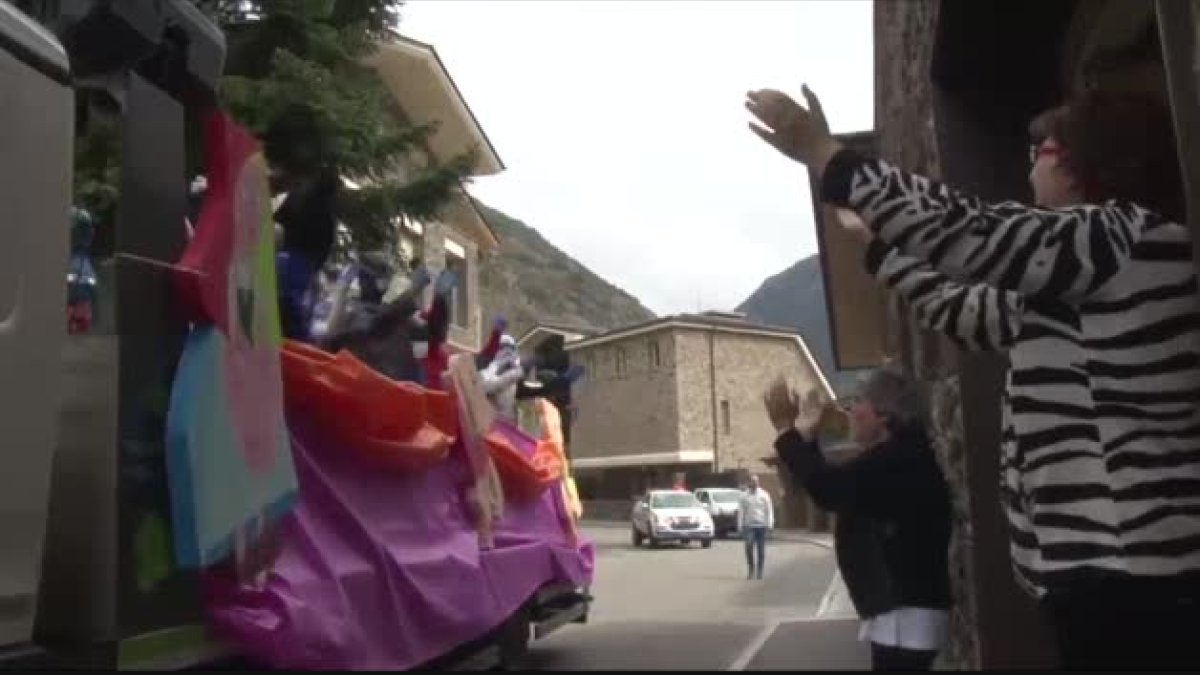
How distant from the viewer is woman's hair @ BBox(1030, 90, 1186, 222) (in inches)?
79.4

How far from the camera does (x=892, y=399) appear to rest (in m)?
3.59

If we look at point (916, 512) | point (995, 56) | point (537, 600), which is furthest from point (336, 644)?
point (537, 600)

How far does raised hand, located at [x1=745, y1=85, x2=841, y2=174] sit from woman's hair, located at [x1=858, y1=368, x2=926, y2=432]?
1.57 m

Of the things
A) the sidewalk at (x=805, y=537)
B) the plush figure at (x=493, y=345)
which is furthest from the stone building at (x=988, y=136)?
the sidewalk at (x=805, y=537)

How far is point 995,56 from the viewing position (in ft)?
15.6

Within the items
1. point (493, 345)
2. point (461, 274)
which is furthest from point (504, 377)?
point (461, 274)

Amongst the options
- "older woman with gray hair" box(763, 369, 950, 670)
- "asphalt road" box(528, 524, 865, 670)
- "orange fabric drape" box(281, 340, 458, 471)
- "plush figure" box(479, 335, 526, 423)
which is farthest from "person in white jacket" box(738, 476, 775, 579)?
"older woman with gray hair" box(763, 369, 950, 670)

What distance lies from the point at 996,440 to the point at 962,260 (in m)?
2.62

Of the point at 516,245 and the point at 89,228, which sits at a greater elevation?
the point at 516,245

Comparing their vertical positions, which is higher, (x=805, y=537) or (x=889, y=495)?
(x=889, y=495)

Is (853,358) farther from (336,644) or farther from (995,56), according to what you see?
(336,644)

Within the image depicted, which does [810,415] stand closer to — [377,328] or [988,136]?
[377,328]

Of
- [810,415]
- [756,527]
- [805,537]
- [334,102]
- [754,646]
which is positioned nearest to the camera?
[810,415]

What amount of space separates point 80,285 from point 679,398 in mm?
53047
